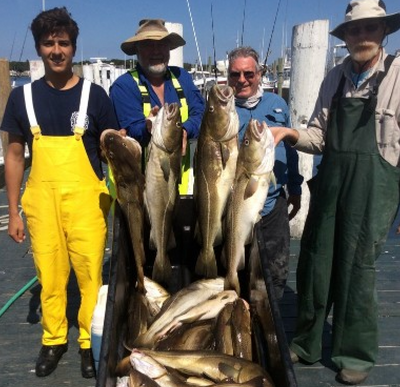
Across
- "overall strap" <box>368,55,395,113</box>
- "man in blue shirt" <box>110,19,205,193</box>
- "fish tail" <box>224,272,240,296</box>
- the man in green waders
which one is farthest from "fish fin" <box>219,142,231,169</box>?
"overall strap" <box>368,55,395,113</box>

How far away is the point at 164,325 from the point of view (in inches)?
100

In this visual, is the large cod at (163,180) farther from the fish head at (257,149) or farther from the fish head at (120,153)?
the fish head at (257,149)

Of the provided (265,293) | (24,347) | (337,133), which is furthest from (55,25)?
(24,347)

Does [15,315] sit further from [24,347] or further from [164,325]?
[164,325]

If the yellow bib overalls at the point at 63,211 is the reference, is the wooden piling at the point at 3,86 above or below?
above

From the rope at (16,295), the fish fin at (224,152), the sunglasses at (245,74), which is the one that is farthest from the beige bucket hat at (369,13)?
the rope at (16,295)

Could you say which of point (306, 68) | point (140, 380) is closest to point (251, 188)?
point (140, 380)

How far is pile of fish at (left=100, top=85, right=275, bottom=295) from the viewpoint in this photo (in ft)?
8.70

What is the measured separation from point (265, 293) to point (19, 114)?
1.98 metres

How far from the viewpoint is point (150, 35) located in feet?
11.2

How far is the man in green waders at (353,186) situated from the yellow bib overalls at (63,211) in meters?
1.31

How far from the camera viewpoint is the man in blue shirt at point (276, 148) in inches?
130

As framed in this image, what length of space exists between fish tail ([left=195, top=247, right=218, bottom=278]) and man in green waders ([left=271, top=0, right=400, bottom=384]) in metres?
0.77

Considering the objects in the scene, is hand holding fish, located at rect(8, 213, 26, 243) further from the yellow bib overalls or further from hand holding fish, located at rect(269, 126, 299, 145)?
hand holding fish, located at rect(269, 126, 299, 145)
